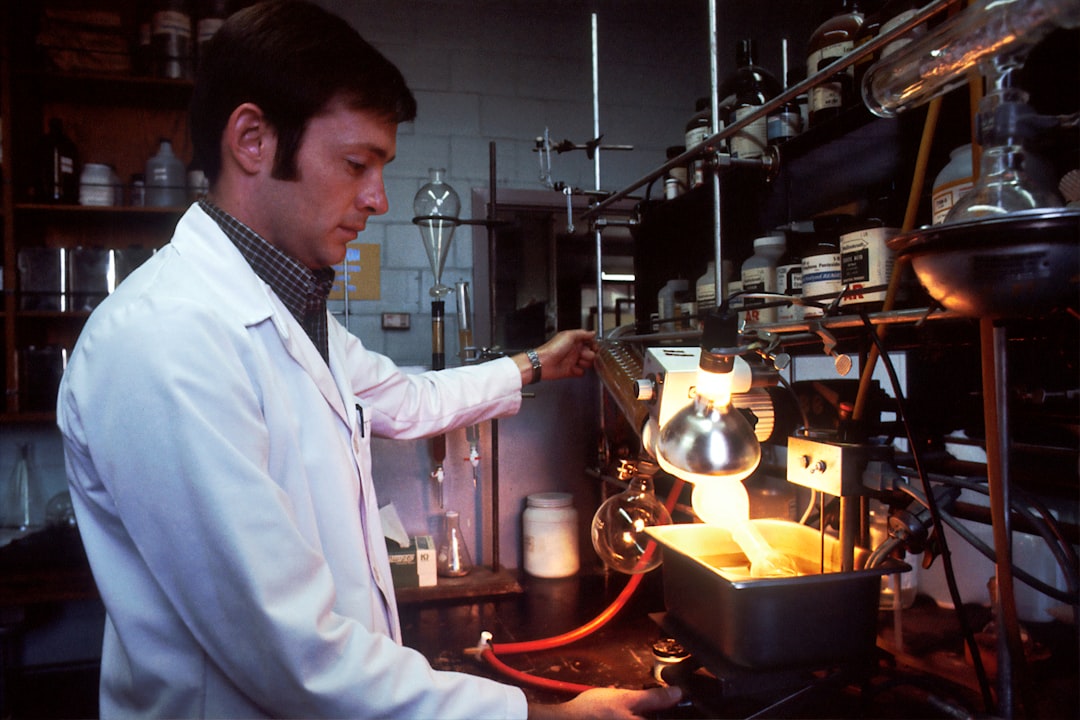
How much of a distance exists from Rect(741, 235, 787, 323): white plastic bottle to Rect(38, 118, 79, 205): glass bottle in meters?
2.21

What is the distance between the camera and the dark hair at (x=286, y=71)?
0.83 meters

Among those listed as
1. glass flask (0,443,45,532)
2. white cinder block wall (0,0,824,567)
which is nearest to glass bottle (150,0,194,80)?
white cinder block wall (0,0,824,567)

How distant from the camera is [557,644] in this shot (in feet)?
4.04

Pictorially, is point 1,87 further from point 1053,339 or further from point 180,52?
point 1053,339

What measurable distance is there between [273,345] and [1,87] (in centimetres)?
196

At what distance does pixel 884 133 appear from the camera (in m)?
0.96

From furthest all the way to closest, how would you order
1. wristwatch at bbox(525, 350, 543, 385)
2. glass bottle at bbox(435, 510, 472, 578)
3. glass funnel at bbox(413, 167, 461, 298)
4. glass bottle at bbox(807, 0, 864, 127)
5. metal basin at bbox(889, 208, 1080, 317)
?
glass funnel at bbox(413, 167, 461, 298) → glass bottle at bbox(435, 510, 472, 578) → wristwatch at bbox(525, 350, 543, 385) → glass bottle at bbox(807, 0, 864, 127) → metal basin at bbox(889, 208, 1080, 317)

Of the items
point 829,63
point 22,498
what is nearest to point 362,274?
point 22,498

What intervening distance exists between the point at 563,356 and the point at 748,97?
2.21 feet

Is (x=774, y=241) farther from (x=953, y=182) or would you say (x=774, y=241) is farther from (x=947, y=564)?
(x=947, y=564)

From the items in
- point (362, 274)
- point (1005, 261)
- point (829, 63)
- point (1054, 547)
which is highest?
point (829, 63)

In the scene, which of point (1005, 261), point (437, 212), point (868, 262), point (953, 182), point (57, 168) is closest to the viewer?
point (1005, 261)

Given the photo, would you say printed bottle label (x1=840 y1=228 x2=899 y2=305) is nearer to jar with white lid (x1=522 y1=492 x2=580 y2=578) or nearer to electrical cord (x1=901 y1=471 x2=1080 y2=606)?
electrical cord (x1=901 y1=471 x2=1080 y2=606)

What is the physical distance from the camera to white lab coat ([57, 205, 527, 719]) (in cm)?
65
